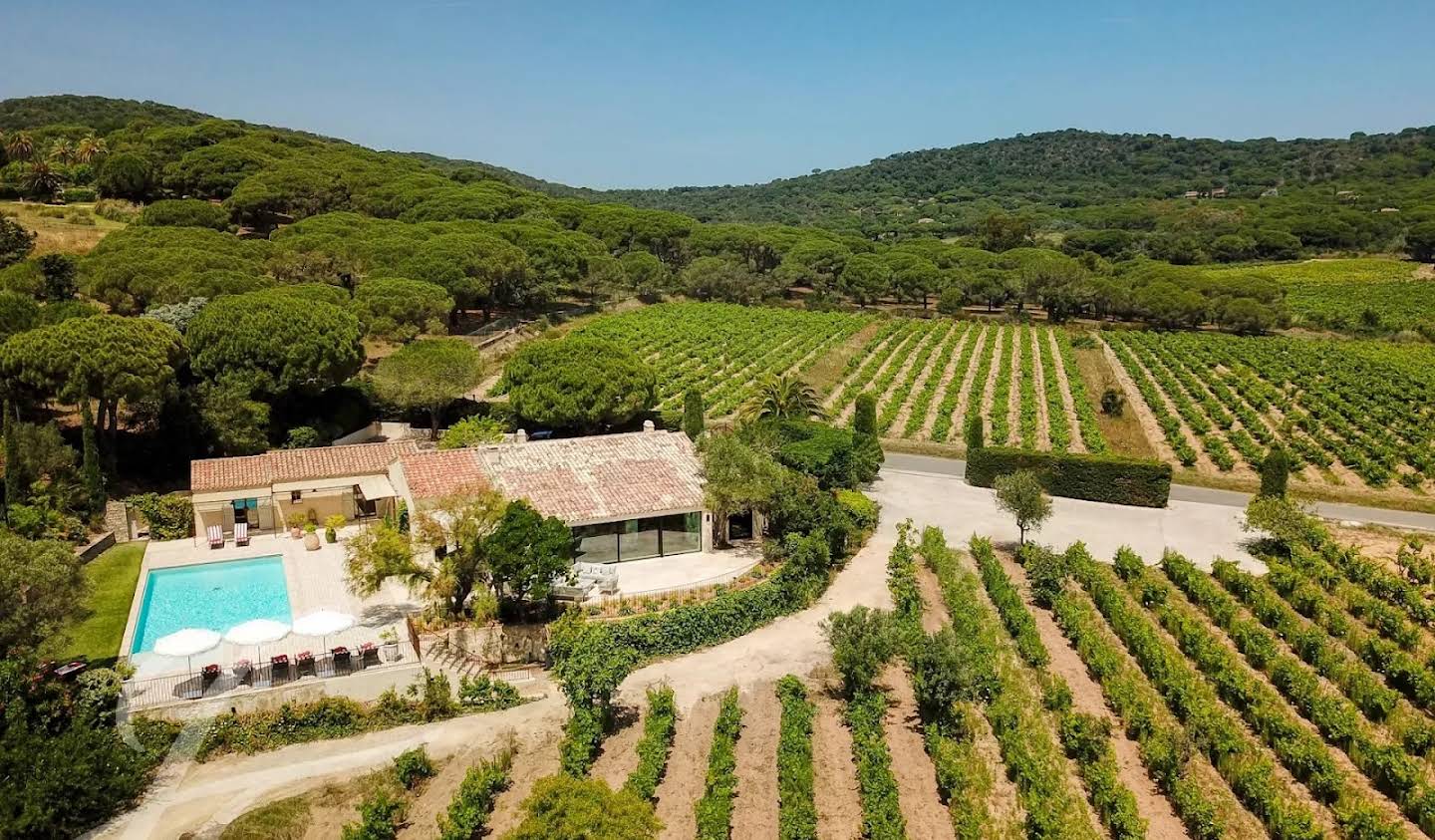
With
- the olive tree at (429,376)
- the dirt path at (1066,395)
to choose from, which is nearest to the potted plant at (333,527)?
the olive tree at (429,376)

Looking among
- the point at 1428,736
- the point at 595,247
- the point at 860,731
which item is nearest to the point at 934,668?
the point at 860,731

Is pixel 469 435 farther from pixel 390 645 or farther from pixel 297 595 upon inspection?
pixel 390 645

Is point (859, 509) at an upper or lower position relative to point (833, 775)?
upper

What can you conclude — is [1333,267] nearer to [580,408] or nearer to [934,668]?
[580,408]

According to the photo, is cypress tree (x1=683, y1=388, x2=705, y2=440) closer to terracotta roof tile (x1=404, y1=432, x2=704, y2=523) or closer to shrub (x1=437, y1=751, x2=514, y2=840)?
terracotta roof tile (x1=404, y1=432, x2=704, y2=523)

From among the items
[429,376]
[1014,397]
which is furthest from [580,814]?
[1014,397]

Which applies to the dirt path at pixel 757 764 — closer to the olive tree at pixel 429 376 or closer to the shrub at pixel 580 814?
the shrub at pixel 580 814
